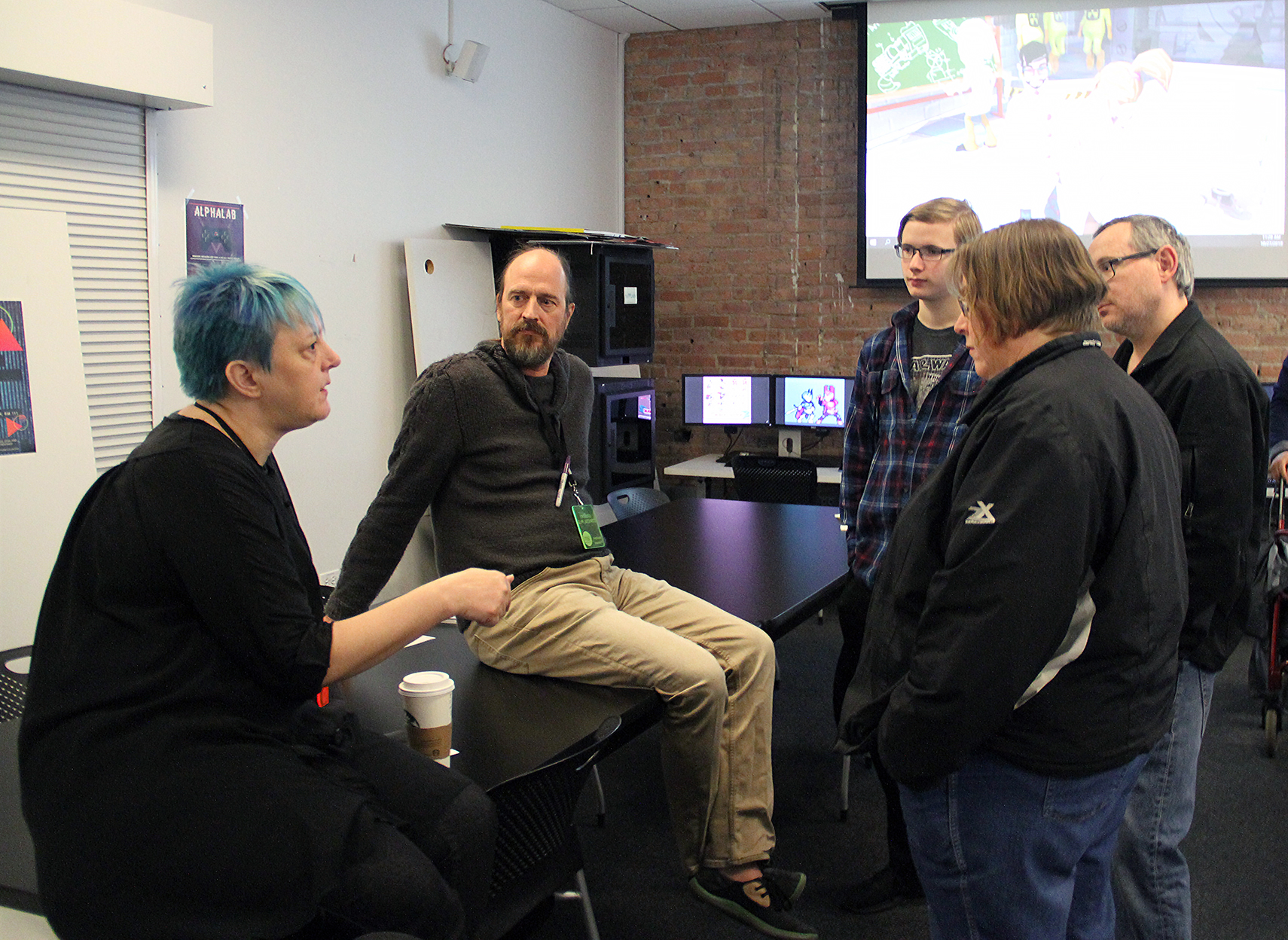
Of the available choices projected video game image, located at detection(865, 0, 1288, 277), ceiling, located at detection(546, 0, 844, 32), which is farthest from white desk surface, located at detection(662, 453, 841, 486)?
ceiling, located at detection(546, 0, 844, 32)

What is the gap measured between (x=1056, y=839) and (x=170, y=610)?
123 cm

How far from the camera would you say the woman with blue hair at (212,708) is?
4.34 feet

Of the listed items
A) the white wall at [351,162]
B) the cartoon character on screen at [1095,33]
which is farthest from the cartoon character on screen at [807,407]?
the cartoon character on screen at [1095,33]

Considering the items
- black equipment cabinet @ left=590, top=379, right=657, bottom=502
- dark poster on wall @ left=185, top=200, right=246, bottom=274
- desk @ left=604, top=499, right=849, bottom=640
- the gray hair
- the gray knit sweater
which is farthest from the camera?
black equipment cabinet @ left=590, top=379, right=657, bottom=502

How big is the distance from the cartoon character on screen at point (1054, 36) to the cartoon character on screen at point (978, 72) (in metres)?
0.23

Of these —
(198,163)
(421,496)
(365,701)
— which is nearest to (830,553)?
(421,496)

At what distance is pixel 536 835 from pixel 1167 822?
110cm

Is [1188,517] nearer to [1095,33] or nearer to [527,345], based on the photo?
[527,345]

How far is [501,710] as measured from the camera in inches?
80.7

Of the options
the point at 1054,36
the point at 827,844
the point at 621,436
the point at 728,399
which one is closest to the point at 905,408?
the point at 827,844

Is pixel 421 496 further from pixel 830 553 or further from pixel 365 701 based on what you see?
pixel 830 553

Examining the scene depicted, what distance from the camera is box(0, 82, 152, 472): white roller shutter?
294cm

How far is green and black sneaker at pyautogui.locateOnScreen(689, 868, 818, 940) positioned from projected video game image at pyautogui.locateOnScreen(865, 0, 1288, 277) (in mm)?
3465

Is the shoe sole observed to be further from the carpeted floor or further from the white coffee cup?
the white coffee cup
